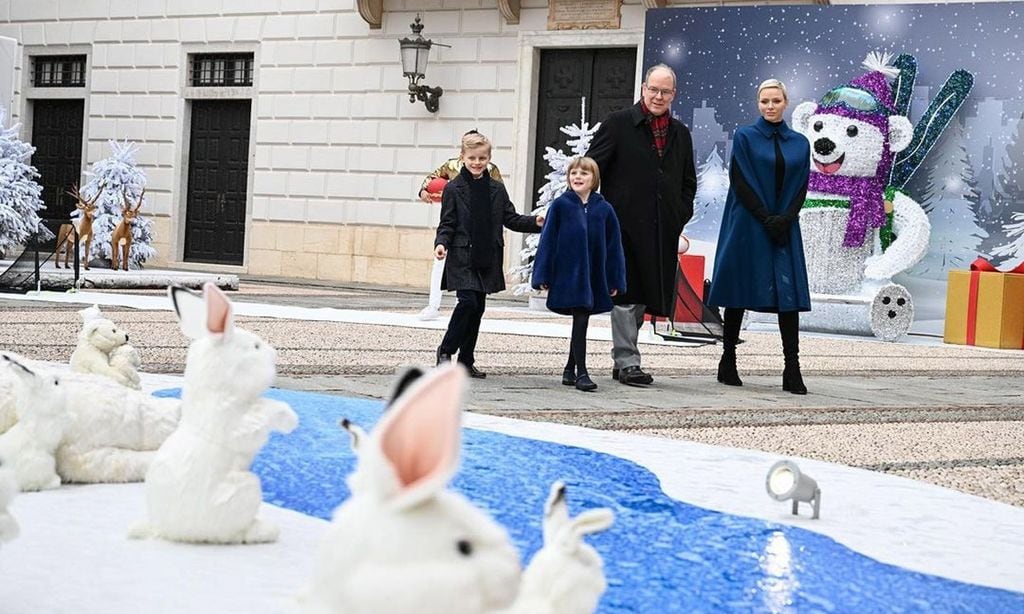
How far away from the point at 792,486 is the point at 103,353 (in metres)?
2.05

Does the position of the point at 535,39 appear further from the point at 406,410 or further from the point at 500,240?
the point at 406,410

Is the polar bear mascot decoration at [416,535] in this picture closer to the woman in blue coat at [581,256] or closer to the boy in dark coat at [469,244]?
the woman in blue coat at [581,256]

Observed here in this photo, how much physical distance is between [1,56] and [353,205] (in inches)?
233

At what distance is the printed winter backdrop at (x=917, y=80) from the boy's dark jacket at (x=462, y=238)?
28.9ft

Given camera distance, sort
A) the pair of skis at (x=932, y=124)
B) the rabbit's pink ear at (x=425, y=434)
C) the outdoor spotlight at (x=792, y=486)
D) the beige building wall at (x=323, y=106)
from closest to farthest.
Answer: the rabbit's pink ear at (x=425, y=434) < the outdoor spotlight at (x=792, y=486) < the pair of skis at (x=932, y=124) < the beige building wall at (x=323, y=106)

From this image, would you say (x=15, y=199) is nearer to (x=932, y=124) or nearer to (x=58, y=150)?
(x=58, y=150)

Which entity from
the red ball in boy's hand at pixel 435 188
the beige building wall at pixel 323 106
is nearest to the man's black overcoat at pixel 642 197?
the red ball in boy's hand at pixel 435 188

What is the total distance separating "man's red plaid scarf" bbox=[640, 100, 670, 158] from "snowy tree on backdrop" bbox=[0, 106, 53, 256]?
876cm

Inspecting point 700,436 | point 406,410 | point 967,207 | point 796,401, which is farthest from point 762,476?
point 967,207

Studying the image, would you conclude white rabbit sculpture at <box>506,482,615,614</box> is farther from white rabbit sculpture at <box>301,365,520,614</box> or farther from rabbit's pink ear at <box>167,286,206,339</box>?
rabbit's pink ear at <box>167,286,206,339</box>

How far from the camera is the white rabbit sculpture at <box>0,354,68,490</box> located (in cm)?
344

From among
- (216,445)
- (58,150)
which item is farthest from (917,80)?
(58,150)

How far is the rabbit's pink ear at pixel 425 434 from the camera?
1.35 meters

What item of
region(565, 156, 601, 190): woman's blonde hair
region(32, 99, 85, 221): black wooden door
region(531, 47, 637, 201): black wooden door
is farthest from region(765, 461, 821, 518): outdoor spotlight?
region(32, 99, 85, 221): black wooden door
